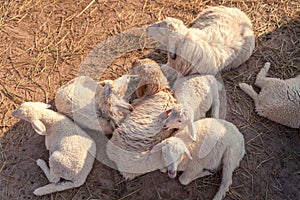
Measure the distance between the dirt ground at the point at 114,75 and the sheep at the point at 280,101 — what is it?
115 mm

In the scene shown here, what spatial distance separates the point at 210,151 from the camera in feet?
14.1

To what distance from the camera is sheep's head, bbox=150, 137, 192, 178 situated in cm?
398

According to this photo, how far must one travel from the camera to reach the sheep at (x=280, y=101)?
4910 millimetres

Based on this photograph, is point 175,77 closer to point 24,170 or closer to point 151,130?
point 151,130

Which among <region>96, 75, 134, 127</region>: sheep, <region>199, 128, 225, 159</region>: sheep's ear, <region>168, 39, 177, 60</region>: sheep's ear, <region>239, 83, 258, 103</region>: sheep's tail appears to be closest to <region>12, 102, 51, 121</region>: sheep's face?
<region>96, 75, 134, 127</region>: sheep

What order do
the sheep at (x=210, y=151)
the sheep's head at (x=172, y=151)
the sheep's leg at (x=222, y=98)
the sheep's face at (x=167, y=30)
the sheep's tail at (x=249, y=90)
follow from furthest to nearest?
the sheep's tail at (x=249, y=90)
the sheep's leg at (x=222, y=98)
the sheep's face at (x=167, y=30)
the sheep at (x=210, y=151)
the sheep's head at (x=172, y=151)

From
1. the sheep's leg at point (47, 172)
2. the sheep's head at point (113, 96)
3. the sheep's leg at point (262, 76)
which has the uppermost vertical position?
the sheep's head at point (113, 96)

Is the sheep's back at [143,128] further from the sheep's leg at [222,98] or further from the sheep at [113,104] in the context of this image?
the sheep's leg at [222,98]

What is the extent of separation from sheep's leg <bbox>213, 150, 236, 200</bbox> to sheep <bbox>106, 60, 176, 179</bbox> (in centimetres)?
63

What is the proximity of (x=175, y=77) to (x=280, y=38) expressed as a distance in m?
1.73

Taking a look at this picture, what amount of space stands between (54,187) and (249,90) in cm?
254

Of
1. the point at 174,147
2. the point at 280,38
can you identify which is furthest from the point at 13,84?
the point at 280,38

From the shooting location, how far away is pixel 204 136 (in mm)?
4312

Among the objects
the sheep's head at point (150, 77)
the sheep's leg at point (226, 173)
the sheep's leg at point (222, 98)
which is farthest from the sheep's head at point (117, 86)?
the sheep's leg at point (226, 173)
